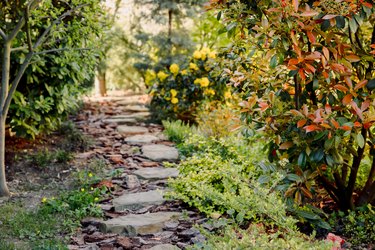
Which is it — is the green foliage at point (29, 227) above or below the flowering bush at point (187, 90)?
below

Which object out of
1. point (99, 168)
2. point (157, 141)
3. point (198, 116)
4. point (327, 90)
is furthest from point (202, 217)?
point (198, 116)

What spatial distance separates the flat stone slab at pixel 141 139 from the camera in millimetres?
5740

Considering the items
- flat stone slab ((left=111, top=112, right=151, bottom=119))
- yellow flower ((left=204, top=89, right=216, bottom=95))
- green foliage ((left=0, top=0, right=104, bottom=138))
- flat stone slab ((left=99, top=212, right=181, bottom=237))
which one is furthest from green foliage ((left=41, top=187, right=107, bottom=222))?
flat stone slab ((left=111, top=112, right=151, bottom=119))

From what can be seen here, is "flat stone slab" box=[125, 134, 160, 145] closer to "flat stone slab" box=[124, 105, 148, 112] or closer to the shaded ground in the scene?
the shaded ground

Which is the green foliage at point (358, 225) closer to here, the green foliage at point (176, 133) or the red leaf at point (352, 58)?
the red leaf at point (352, 58)

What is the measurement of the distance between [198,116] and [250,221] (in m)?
3.29

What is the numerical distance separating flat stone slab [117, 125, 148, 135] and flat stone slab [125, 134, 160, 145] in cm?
25

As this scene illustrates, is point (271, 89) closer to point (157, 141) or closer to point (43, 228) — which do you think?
point (43, 228)

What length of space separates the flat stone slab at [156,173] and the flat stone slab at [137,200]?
47cm

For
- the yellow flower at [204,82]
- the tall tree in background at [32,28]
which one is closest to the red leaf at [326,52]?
the tall tree in background at [32,28]

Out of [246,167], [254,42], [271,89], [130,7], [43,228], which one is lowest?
[43,228]

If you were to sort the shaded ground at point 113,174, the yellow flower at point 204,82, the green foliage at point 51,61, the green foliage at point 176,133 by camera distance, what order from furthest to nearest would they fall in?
the yellow flower at point 204,82, the green foliage at point 176,133, the green foliage at point 51,61, the shaded ground at point 113,174

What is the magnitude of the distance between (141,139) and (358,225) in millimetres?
3184

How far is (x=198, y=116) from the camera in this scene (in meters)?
6.42
